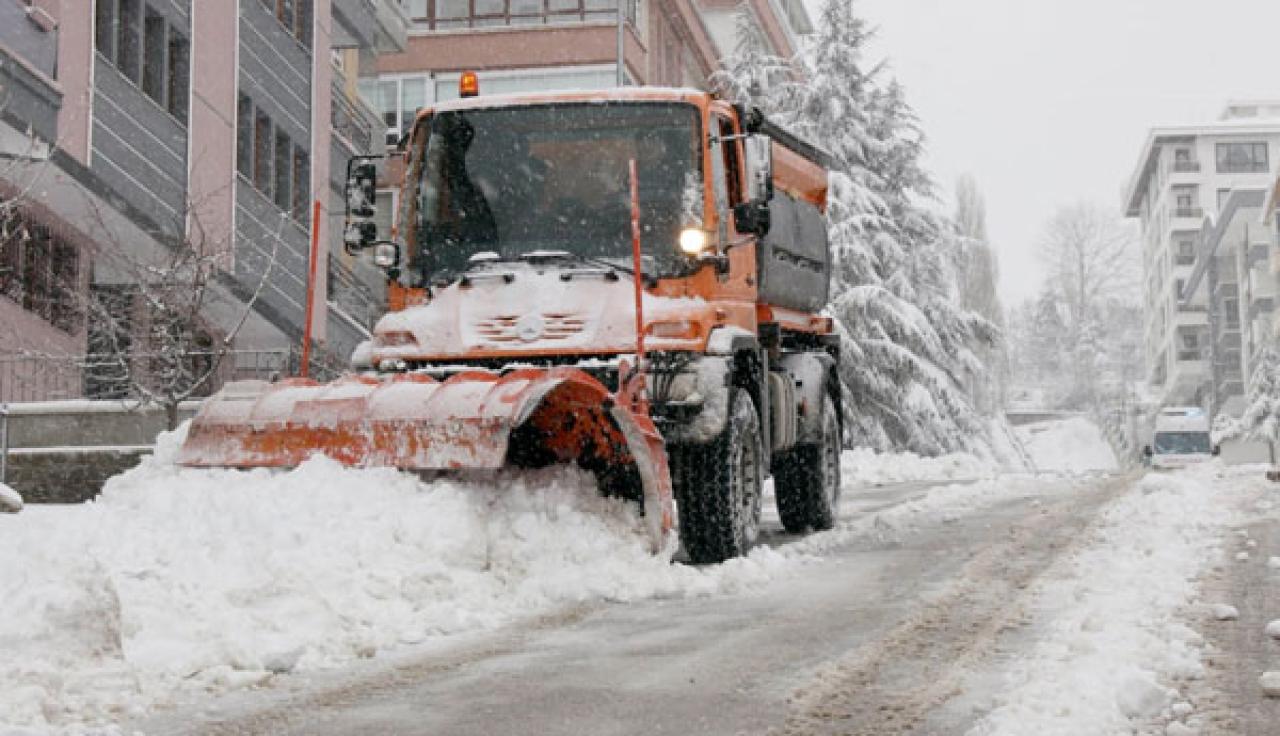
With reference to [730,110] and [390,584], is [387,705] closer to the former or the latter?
[390,584]

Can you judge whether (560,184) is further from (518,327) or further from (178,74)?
(178,74)

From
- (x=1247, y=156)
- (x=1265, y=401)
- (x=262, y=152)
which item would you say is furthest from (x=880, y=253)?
(x=1247, y=156)

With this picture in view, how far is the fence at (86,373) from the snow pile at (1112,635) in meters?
10.7

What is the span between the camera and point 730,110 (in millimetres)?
10523

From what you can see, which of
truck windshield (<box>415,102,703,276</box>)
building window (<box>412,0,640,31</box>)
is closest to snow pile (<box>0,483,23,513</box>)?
truck windshield (<box>415,102,703,276</box>)

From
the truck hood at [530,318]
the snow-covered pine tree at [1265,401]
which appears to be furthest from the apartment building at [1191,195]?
the truck hood at [530,318]

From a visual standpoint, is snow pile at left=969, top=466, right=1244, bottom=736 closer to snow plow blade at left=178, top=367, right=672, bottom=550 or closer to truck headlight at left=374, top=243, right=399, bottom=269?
snow plow blade at left=178, top=367, right=672, bottom=550

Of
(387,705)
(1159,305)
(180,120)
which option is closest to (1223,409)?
(1159,305)

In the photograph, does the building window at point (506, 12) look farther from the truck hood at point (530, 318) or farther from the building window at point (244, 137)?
the truck hood at point (530, 318)

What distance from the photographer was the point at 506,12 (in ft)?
123

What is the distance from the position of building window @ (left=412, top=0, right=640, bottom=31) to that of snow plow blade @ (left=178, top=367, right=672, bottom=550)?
28738 millimetres

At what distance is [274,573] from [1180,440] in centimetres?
4618

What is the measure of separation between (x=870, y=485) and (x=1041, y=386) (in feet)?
360

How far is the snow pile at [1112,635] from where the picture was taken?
486 cm
